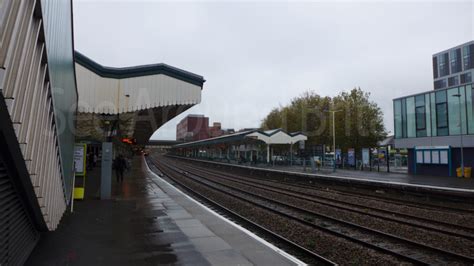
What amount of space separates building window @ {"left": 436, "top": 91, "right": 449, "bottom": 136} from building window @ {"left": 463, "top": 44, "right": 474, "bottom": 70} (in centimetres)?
5647

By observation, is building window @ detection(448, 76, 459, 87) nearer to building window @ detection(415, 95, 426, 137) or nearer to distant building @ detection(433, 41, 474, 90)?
distant building @ detection(433, 41, 474, 90)

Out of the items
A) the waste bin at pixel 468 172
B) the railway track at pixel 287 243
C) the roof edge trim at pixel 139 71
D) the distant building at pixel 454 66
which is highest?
the distant building at pixel 454 66

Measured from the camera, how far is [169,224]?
9102 mm

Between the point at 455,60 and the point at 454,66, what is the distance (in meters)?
1.30

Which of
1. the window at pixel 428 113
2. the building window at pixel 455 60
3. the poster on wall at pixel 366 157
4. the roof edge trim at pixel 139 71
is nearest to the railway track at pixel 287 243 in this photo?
the roof edge trim at pixel 139 71

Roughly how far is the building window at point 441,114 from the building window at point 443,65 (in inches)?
2420

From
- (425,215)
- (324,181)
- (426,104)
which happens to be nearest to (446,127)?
(426,104)

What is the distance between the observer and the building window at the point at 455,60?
77188mm

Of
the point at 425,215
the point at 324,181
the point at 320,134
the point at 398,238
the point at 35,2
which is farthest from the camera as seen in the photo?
the point at 320,134

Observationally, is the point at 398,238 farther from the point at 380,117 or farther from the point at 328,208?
the point at 380,117

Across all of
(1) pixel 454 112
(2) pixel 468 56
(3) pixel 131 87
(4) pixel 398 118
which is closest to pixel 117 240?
(3) pixel 131 87

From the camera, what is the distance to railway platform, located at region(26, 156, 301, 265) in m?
6.10

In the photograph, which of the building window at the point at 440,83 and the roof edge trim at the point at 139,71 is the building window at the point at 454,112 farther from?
the building window at the point at 440,83

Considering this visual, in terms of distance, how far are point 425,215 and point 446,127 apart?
19216 mm
